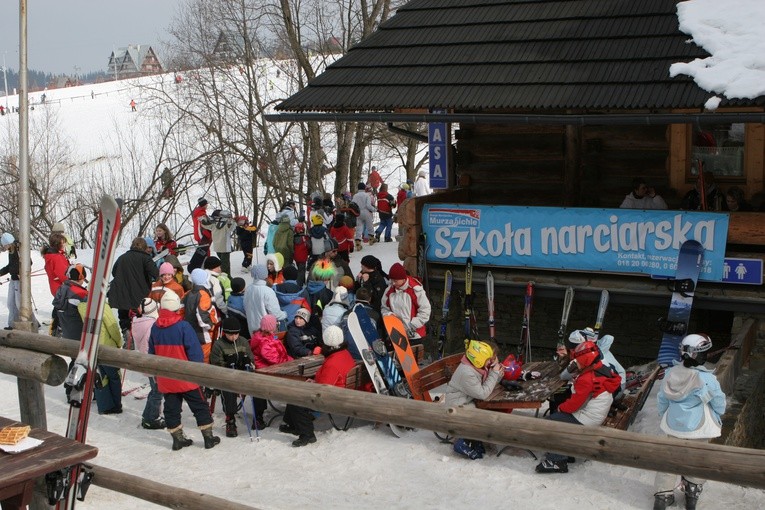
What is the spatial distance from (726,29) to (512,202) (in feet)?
13.6

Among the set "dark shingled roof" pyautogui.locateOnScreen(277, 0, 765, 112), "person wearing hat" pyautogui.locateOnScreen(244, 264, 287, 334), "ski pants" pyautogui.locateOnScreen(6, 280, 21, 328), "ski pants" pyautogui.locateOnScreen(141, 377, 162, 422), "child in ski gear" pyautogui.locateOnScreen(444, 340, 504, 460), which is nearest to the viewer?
"child in ski gear" pyautogui.locateOnScreen(444, 340, 504, 460)

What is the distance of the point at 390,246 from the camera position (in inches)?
830

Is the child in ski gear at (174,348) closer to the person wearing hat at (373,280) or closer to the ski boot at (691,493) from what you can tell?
the person wearing hat at (373,280)

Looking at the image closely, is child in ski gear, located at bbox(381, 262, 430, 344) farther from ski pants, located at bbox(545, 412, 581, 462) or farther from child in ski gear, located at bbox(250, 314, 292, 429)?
ski pants, located at bbox(545, 412, 581, 462)

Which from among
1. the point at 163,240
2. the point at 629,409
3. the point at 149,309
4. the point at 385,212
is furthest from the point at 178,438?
the point at 385,212

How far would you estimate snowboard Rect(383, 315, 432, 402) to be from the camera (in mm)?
9484

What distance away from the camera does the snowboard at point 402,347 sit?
948 cm

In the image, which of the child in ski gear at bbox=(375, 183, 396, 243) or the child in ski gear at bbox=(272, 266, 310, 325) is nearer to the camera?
the child in ski gear at bbox=(272, 266, 310, 325)

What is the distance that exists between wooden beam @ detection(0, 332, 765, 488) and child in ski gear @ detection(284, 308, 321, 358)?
4.25 meters

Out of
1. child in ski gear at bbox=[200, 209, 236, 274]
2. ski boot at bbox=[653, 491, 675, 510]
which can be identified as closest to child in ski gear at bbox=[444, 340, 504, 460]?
ski boot at bbox=[653, 491, 675, 510]

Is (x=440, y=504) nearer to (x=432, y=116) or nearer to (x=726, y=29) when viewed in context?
(x=432, y=116)

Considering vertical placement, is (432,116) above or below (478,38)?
below

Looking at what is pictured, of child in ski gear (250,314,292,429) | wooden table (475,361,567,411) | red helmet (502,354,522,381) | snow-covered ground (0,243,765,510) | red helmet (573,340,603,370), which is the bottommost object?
snow-covered ground (0,243,765,510)

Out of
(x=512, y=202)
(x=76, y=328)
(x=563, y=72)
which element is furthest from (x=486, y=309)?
→ (x=76, y=328)
